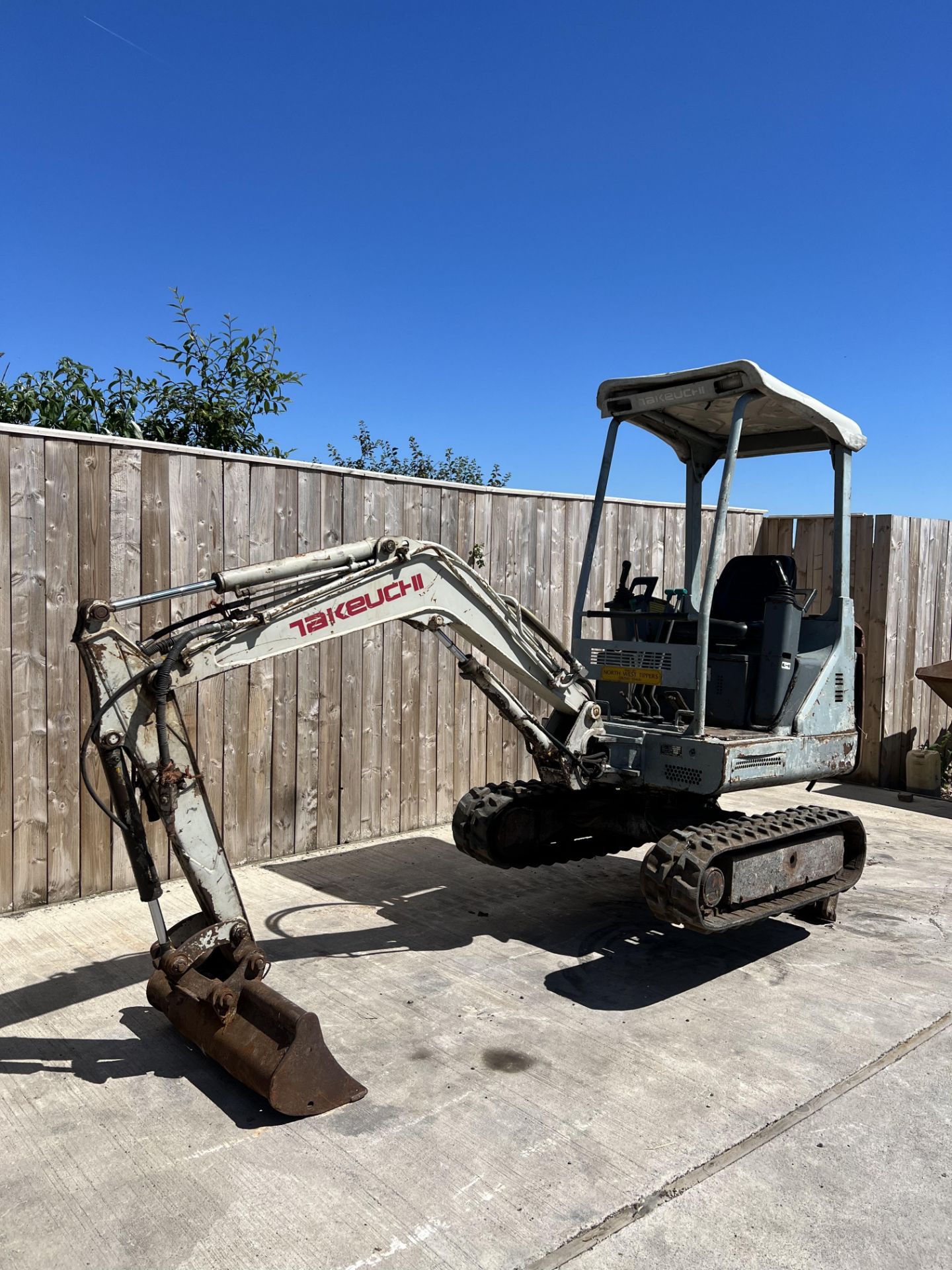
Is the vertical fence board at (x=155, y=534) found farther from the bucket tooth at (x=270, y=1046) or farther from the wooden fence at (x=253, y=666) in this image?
the bucket tooth at (x=270, y=1046)

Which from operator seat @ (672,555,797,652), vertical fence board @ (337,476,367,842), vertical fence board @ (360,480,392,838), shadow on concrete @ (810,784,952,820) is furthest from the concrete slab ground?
shadow on concrete @ (810,784,952,820)

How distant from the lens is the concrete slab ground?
2.94 meters

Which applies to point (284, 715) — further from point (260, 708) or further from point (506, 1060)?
point (506, 1060)

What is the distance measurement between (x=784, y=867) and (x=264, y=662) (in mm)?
3546

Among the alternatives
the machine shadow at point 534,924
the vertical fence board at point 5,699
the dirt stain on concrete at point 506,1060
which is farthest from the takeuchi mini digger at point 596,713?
the vertical fence board at point 5,699

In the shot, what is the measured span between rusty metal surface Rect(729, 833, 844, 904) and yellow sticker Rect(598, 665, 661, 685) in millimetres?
1061

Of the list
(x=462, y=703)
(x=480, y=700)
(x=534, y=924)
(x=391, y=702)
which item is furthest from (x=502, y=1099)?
(x=480, y=700)

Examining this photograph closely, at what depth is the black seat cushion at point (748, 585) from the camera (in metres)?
5.96

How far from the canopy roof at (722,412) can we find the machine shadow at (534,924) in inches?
114

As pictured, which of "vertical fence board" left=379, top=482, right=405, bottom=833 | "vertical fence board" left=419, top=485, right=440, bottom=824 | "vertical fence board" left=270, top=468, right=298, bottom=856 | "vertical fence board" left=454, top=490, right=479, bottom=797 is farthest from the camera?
"vertical fence board" left=454, top=490, right=479, bottom=797

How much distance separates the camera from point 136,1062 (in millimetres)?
3980

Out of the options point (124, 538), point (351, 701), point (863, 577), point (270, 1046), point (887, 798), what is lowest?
point (887, 798)

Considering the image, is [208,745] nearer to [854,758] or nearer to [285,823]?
[285,823]

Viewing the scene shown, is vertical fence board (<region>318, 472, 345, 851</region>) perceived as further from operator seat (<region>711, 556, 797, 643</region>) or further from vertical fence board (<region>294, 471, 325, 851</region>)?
operator seat (<region>711, 556, 797, 643</region>)
